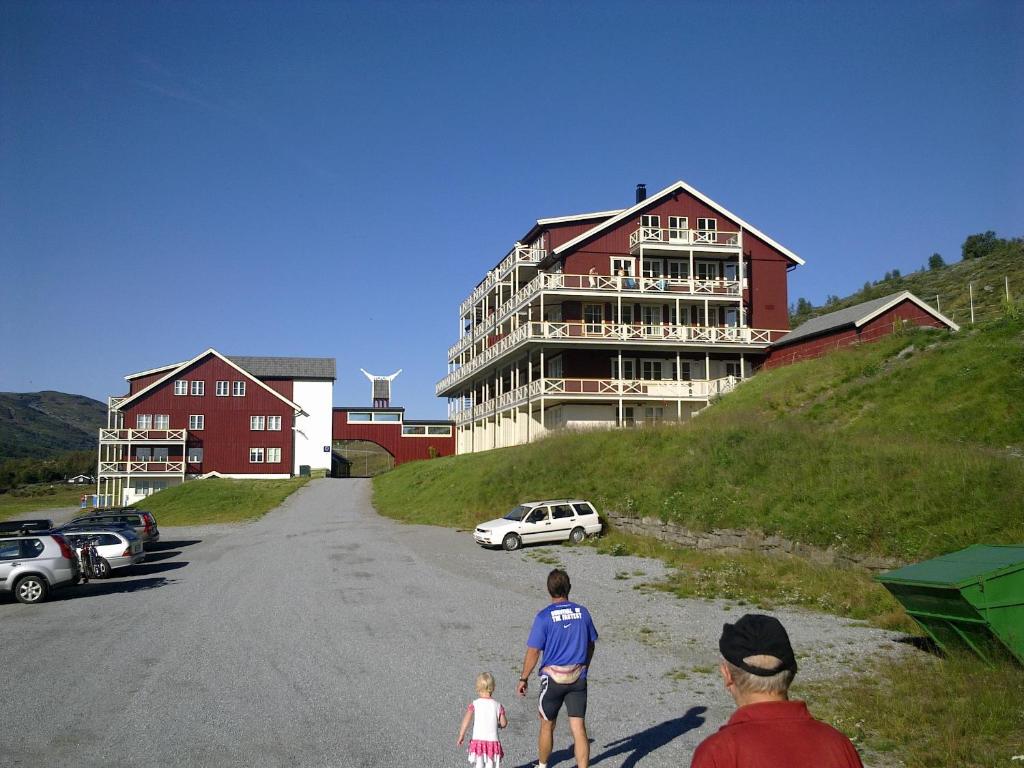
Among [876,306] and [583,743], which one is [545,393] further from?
[583,743]

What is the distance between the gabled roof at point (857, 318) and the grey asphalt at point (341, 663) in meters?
22.7

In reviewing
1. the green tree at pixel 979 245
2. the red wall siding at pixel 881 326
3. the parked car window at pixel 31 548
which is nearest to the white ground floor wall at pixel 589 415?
the red wall siding at pixel 881 326

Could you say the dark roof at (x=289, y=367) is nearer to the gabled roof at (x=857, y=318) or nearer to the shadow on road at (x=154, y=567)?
the gabled roof at (x=857, y=318)

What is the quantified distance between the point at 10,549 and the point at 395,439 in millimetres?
51057

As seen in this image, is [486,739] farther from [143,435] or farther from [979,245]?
[979,245]

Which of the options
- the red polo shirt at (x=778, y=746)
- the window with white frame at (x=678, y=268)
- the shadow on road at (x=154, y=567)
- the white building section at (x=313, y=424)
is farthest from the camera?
the white building section at (x=313, y=424)

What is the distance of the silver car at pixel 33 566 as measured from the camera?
18.0 metres

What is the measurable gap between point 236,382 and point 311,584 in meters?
46.7

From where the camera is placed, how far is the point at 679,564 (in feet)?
64.0

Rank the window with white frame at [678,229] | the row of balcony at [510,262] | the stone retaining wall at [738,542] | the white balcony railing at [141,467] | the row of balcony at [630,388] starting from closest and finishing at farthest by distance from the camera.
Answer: the stone retaining wall at [738,542]
the row of balcony at [630,388]
the window with white frame at [678,229]
the row of balcony at [510,262]
the white balcony railing at [141,467]

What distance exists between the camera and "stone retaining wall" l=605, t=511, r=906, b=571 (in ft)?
49.6

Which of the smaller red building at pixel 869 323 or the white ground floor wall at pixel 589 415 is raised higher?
the smaller red building at pixel 869 323

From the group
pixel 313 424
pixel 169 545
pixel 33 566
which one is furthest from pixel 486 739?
pixel 313 424

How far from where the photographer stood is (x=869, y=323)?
3797 centimetres
